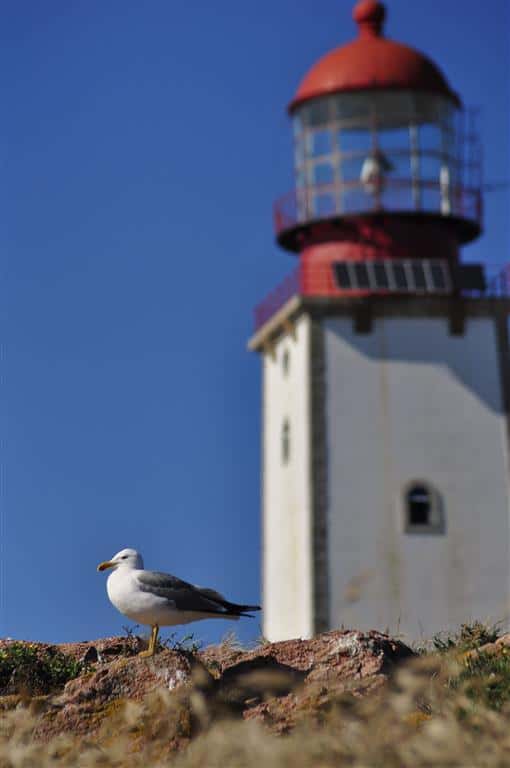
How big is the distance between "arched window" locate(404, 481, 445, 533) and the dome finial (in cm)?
1149

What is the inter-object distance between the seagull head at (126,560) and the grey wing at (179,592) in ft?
0.95

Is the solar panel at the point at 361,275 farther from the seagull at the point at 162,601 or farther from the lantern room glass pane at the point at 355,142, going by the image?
the seagull at the point at 162,601

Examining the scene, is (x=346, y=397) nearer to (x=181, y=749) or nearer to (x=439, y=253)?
(x=439, y=253)

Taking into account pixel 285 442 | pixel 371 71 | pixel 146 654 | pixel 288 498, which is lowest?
pixel 146 654

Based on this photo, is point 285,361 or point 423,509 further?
point 285,361

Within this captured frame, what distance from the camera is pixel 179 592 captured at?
10.2 m

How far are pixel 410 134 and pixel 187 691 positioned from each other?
1143 inches

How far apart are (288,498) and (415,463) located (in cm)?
298

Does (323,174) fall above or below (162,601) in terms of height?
above

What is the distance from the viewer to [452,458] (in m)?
34.8

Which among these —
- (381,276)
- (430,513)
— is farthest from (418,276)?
(430,513)

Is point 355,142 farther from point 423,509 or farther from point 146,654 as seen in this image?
point 146,654

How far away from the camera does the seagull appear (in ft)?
33.2

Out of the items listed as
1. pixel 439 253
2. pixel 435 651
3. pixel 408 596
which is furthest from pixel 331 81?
pixel 435 651
